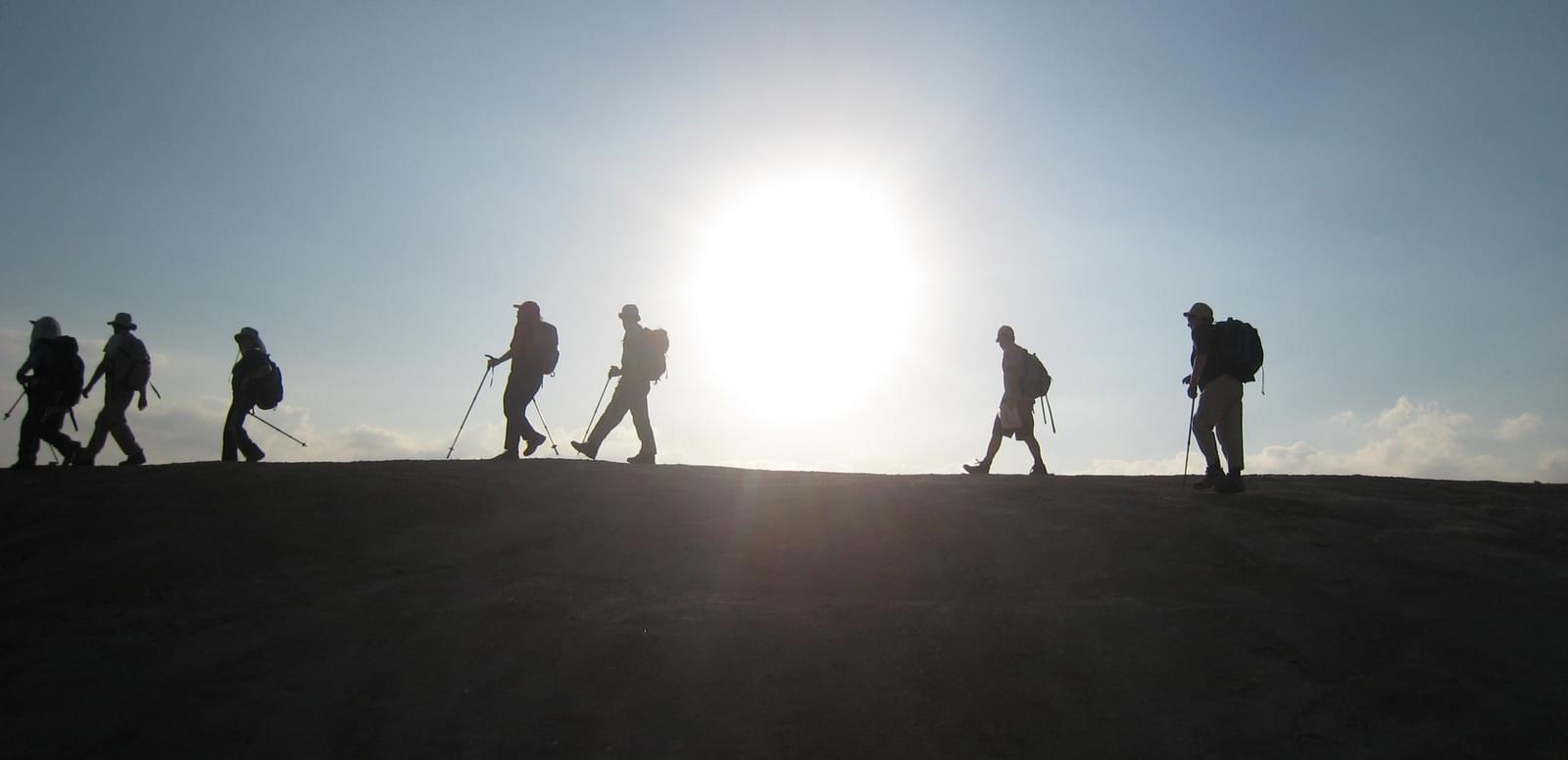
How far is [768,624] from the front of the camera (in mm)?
6574

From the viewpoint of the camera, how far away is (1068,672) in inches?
232

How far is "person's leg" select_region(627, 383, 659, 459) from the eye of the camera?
45.4ft

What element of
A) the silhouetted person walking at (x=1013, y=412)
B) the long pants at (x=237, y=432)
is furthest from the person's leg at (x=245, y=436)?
the silhouetted person walking at (x=1013, y=412)

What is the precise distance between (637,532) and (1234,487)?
598 centimetres

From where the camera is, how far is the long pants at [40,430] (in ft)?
40.7

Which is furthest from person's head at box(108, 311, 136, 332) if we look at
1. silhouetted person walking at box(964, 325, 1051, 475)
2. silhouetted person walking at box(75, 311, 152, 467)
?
silhouetted person walking at box(964, 325, 1051, 475)

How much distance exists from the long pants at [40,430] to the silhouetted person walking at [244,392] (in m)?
1.93

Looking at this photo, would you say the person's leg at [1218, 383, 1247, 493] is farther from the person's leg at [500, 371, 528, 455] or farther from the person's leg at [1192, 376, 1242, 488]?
the person's leg at [500, 371, 528, 455]

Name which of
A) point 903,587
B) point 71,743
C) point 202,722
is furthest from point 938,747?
point 71,743

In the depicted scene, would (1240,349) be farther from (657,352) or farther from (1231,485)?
(657,352)

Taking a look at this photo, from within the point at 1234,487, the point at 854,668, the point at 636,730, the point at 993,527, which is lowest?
the point at 636,730

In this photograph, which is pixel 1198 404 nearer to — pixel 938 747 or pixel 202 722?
pixel 938 747

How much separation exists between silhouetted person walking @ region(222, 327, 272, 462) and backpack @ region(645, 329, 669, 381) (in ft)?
15.6

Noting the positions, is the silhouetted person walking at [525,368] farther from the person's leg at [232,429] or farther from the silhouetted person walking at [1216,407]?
the silhouetted person walking at [1216,407]
